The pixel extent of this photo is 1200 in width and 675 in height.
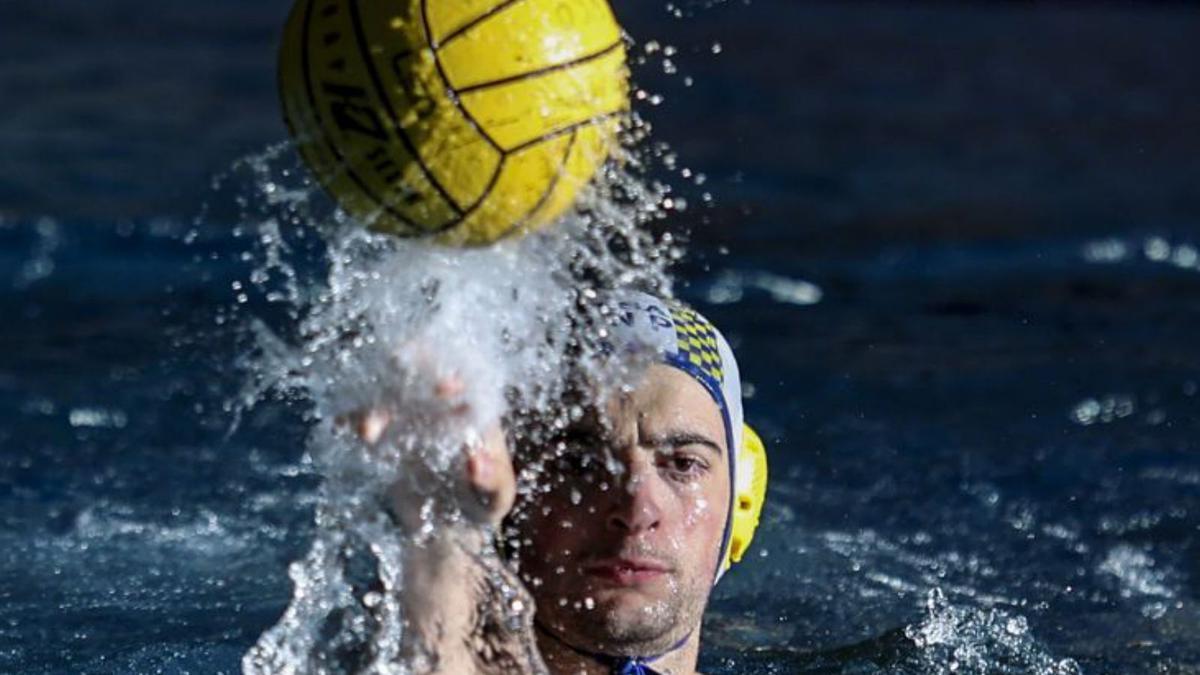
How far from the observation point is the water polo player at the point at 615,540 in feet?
8.77

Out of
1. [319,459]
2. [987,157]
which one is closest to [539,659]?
[319,459]

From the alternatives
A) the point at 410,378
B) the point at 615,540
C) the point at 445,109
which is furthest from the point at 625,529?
the point at 445,109

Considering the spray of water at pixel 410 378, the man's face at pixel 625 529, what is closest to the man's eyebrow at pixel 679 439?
the man's face at pixel 625 529

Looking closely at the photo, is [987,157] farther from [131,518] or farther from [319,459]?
[319,459]

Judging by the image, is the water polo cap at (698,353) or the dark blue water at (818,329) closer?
the water polo cap at (698,353)

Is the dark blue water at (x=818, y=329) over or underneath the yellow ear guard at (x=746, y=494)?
underneath

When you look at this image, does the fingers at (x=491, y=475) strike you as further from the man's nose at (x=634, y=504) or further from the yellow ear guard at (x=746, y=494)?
the yellow ear guard at (x=746, y=494)

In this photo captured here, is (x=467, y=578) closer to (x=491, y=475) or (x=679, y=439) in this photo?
(x=491, y=475)

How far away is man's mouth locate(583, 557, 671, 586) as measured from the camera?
274 centimetres

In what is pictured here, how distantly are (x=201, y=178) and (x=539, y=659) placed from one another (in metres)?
5.65

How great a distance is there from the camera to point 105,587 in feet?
13.6

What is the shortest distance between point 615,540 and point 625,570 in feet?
0.14

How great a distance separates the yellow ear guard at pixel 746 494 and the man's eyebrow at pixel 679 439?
10.3 inches

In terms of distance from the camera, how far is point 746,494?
331 cm
